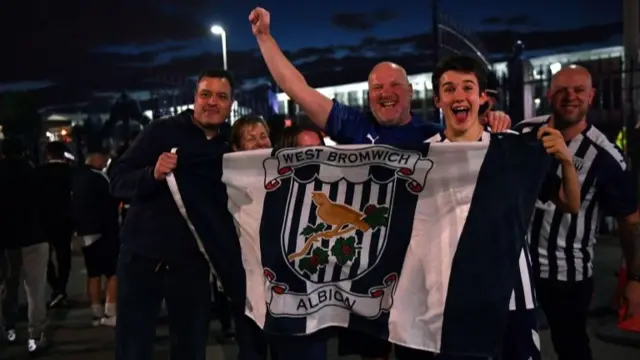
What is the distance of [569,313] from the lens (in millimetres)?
3564

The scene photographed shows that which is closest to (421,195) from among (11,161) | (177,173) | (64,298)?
(177,173)

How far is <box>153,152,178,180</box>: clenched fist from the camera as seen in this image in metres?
3.51

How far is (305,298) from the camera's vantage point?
322 centimetres

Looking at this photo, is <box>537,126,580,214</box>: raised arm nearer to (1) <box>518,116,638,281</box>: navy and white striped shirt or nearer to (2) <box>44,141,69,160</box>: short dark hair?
(1) <box>518,116,638,281</box>: navy and white striped shirt

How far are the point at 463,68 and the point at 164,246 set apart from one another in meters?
1.85

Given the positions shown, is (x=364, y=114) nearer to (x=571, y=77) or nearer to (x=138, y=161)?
(x=571, y=77)

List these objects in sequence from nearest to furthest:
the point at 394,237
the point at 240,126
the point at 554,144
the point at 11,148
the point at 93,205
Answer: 1. the point at 554,144
2. the point at 394,237
3. the point at 240,126
4. the point at 11,148
5. the point at 93,205

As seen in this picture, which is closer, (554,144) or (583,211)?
(554,144)

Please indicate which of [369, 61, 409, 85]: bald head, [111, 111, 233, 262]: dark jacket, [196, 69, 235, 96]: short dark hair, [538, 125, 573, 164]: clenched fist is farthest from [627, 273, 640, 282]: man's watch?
[196, 69, 235, 96]: short dark hair

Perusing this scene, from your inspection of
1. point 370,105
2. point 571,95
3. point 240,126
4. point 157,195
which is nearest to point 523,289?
point 571,95

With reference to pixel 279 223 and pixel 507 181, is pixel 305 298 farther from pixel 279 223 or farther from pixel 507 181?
pixel 507 181

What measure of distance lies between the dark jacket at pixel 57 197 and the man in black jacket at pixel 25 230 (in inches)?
31.1

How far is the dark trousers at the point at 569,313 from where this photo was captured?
356 cm

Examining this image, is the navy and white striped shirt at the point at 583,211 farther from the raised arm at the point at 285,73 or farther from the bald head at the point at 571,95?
the raised arm at the point at 285,73
